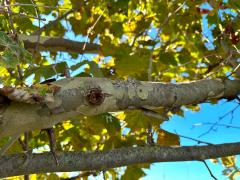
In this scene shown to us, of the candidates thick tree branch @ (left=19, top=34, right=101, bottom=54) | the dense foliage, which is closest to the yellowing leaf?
the dense foliage

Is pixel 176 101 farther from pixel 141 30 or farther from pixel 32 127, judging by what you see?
pixel 141 30

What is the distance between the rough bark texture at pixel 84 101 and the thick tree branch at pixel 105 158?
19cm

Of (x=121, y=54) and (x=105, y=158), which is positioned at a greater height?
(x=121, y=54)

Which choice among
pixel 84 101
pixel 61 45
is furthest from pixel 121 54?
pixel 84 101

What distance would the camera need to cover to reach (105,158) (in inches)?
53.9

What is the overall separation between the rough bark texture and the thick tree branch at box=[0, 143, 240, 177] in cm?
19

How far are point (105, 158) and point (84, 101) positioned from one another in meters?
0.33

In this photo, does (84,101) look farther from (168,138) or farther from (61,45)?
(61,45)

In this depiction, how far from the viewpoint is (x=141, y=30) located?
2996 mm

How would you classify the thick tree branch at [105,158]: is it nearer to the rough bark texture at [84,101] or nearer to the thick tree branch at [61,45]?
the rough bark texture at [84,101]

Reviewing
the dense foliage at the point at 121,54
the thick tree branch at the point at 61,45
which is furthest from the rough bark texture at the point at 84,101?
the thick tree branch at the point at 61,45

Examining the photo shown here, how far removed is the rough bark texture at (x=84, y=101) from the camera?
3.37 ft

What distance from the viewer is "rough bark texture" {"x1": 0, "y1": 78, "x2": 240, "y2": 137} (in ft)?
3.37

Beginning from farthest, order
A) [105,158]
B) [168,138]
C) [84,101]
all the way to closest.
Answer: [168,138] < [105,158] < [84,101]
